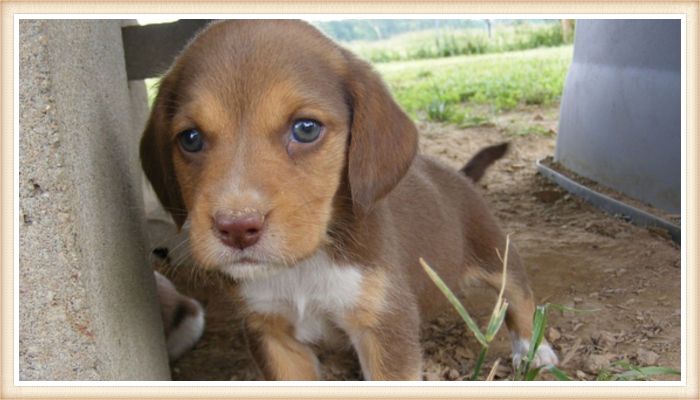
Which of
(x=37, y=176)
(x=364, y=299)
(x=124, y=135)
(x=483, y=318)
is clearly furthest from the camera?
(x=483, y=318)

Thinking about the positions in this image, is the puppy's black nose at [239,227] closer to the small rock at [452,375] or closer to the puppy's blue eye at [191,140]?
the puppy's blue eye at [191,140]

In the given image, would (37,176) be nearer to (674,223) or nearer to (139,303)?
(139,303)

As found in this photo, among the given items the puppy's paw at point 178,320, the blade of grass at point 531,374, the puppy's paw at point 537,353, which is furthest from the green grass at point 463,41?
the blade of grass at point 531,374

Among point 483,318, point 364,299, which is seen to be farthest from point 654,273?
point 364,299

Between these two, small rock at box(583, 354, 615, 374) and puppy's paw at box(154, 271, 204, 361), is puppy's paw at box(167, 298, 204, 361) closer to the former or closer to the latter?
puppy's paw at box(154, 271, 204, 361)

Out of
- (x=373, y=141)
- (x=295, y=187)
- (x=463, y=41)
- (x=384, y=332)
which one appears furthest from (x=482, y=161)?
(x=463, y=41)

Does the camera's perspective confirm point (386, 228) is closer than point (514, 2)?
No

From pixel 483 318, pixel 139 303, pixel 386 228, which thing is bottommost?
pixel 483 318

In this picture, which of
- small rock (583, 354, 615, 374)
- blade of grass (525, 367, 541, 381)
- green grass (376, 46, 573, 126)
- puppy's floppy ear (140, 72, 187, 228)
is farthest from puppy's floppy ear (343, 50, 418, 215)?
green grass (376, 46, 573, 126)

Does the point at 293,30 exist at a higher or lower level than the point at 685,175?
higher
